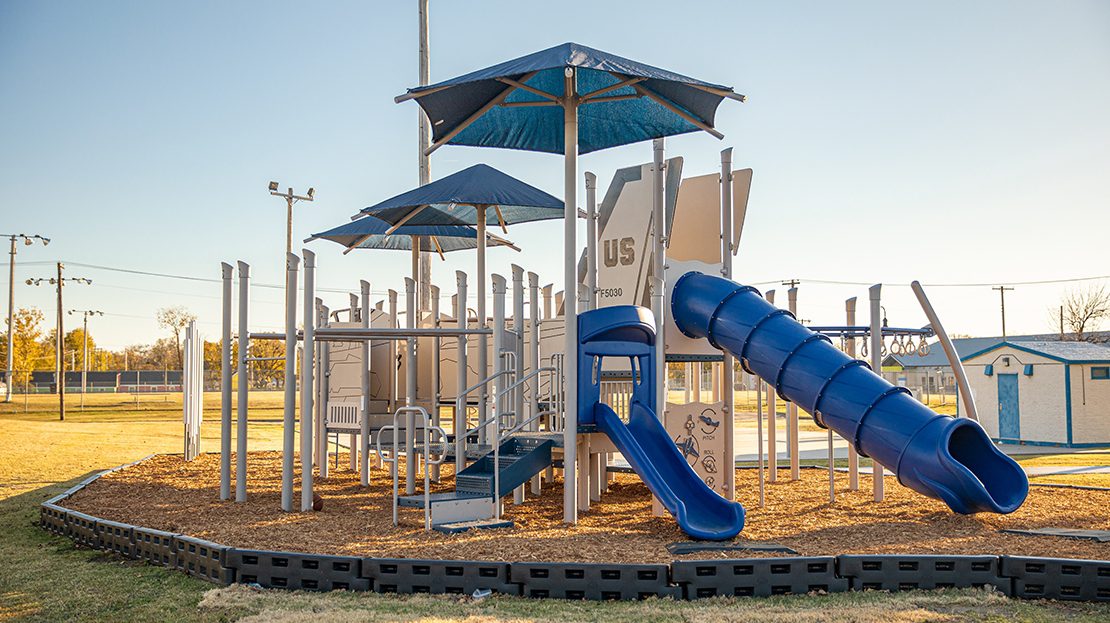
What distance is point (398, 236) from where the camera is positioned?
17688 mm

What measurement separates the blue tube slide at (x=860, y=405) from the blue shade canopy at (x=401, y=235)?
559cm

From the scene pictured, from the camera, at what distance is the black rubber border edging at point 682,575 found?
23.1ft

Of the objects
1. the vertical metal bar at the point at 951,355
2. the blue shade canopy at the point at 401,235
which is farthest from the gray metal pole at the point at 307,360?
the vertical metal bar at the point at 951,355

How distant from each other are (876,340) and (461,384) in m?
5.56

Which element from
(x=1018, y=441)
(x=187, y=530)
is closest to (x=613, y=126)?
(x=187, y=530)

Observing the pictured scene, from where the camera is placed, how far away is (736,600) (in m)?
6.96

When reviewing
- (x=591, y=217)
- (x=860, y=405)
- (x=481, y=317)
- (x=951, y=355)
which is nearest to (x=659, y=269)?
(x=591, y=217)

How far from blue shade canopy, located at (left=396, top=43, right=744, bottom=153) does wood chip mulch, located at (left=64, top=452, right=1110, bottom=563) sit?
4.50 metres

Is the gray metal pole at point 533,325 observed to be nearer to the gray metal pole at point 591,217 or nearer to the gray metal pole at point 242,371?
the gray metal pole at point 591,217

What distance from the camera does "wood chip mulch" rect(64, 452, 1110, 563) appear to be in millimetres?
8438

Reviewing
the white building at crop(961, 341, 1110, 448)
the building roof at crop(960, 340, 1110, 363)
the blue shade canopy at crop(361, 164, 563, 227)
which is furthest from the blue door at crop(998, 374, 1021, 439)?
the blue shade canopy at crop(361, 164, 563, 227)

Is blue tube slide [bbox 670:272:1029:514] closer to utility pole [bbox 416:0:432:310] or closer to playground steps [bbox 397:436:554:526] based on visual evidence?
playground steps [bbox 397:436:554:526]

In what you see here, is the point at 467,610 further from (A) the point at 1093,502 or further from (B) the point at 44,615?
(A) the point at 1093,502

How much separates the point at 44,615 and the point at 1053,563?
7552 mm
